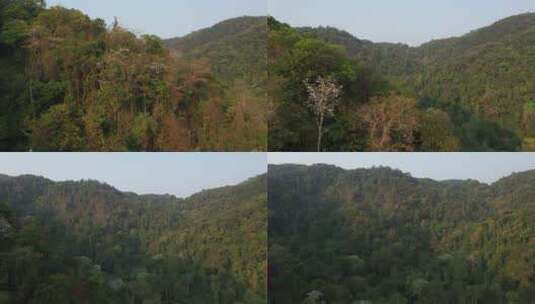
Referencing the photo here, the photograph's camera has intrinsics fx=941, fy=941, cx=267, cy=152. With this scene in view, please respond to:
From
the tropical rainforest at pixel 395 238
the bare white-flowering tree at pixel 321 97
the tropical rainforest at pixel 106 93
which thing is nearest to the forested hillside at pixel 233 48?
the tropical rainforest at pixel 106 93

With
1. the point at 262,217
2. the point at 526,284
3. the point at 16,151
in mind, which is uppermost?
the point at 16,151

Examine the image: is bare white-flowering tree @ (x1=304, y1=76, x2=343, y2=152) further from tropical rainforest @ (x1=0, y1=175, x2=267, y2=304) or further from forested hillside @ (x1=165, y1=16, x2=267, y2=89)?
tropical rainforest @ (x1=0, y1=175, x2=267, y2=304)

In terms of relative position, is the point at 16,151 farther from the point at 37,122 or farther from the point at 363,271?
the point at 363,271

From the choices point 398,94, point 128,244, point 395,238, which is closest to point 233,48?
point 398,94

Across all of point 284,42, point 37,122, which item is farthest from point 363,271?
point 37,122

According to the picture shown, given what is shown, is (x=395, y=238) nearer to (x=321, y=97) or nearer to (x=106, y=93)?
(x=321, y=97)

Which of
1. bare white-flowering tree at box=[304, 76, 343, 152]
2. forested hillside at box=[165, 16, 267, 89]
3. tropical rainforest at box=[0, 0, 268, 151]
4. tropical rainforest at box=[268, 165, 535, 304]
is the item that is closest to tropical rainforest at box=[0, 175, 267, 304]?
tropical rainforest at box=[268, 165, 535, 304]
